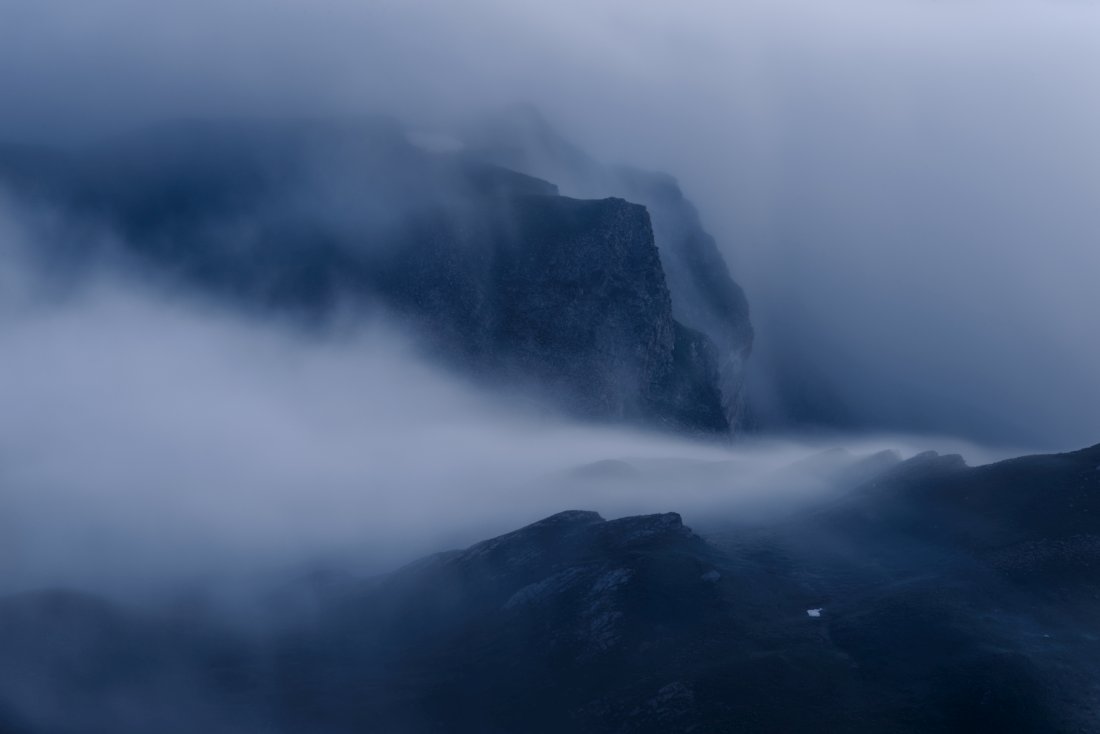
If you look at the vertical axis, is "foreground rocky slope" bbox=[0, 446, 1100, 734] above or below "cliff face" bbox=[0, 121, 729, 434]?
below

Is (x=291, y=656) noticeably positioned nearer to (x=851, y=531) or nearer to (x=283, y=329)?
(x=851, y=531)

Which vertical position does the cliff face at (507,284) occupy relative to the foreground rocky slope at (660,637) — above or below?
above

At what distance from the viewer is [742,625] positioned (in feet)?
244

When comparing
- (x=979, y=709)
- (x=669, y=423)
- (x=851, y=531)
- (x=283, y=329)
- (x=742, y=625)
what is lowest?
(x=979, y=709)

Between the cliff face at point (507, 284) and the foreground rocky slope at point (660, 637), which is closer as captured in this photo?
the foreground rocky slope at point (660, 637)

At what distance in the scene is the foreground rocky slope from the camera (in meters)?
63.1

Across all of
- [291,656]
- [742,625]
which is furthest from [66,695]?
[742,625]

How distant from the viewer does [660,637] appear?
74.0m

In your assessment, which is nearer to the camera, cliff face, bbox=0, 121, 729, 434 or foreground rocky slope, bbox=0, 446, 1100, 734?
foreground rocky slope, bbox=0, 446, 1100, 734

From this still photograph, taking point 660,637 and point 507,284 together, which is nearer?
point 660,637

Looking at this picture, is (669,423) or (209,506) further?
(669,423)

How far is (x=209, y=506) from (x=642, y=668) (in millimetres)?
81688

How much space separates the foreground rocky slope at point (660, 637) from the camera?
63.1m

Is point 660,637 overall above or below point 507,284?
below
